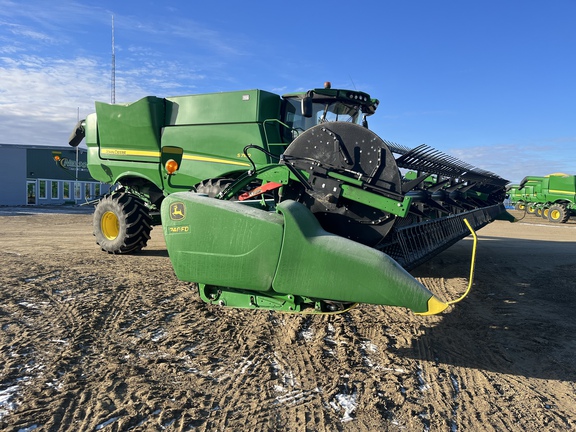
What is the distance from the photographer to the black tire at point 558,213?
76.5 feet

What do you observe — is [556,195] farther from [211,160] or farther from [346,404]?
[346,404]

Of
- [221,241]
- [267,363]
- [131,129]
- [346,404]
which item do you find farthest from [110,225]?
[346,404]

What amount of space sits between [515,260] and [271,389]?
7021mm

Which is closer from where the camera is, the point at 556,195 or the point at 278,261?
the point at 278,261

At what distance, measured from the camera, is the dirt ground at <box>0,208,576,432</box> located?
8.20 feet

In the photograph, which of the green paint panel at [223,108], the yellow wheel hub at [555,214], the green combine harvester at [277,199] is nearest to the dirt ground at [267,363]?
the green combine harvester at [277,199]

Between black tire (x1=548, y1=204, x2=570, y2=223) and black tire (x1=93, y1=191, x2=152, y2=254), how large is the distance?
2282 centimetres

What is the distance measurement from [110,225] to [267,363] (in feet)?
17.6

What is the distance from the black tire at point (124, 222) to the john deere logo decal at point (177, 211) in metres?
4.06

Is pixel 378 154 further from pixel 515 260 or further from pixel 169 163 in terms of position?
pixel 515 260

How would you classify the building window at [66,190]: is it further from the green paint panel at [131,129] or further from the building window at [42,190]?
the green paint panel at [131,129]

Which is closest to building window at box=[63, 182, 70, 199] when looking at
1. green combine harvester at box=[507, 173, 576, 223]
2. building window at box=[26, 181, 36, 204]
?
building window at box=[26, 181, 36, 204]

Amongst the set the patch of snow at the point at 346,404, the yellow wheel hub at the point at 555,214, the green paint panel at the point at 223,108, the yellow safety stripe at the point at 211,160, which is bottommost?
the yellow wheel hub at the point at 555,214

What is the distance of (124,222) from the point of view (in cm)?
714
